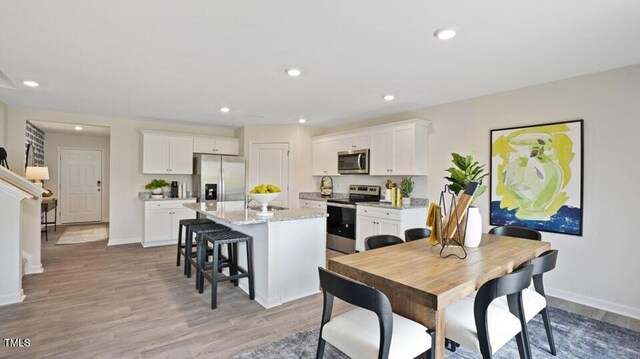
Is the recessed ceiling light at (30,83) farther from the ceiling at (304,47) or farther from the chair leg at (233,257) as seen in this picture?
the chair leg at (233,257)

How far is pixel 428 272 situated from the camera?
5.23 feet

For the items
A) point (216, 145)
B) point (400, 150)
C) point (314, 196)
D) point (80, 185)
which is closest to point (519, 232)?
point (400, 150)

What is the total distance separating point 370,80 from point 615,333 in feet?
10.1

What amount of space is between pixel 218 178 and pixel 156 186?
1.09m

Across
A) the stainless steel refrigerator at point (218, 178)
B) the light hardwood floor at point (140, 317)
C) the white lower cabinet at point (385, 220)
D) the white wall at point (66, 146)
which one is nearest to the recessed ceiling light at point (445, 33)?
the white lower cabinet at point (385, 220)

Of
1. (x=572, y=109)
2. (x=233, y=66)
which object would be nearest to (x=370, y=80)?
(x=233, y=66)

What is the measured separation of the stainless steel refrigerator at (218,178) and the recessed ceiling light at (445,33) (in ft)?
15.2

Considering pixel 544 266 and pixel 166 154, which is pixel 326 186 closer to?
pixel 166 154

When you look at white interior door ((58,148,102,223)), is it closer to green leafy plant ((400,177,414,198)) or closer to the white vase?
green leafy plant ((400,177,414,198))

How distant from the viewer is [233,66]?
116 inches

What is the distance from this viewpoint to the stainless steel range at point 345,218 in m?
4.91

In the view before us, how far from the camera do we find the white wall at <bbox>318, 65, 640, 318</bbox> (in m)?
2.85

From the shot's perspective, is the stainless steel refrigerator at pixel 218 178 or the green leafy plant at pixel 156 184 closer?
the green leafy plant at pixel 156 184

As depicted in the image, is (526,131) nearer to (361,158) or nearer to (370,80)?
(370,80)
